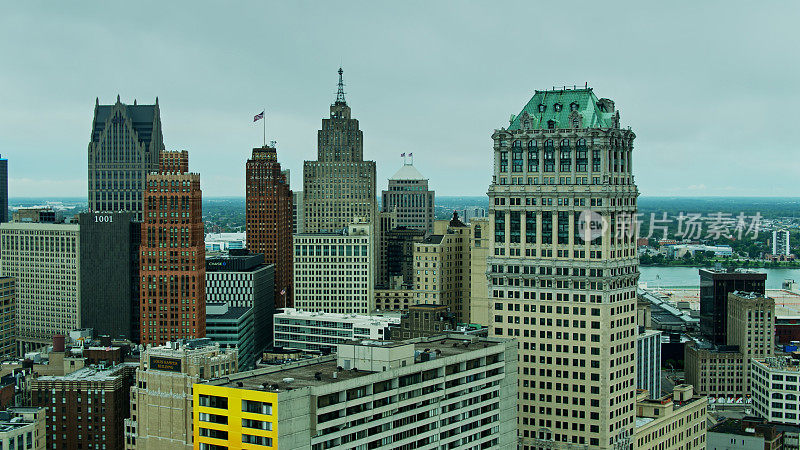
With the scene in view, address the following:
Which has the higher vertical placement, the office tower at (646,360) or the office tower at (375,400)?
the office tower at (375,400)

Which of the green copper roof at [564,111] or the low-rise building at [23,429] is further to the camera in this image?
the low-rise building at [23,429]

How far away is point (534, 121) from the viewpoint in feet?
433

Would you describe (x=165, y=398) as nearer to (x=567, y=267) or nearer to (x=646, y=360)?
(x=567, y=267)

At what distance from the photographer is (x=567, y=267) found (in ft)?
414

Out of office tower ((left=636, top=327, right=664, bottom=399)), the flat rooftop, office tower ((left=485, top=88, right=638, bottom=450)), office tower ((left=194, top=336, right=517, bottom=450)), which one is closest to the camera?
office tower ((left=194, top=336, right=517, bottom=450))

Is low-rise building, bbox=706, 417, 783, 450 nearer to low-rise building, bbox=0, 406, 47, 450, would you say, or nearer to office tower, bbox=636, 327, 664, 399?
office tower, bbox=636, 327, 664, 399

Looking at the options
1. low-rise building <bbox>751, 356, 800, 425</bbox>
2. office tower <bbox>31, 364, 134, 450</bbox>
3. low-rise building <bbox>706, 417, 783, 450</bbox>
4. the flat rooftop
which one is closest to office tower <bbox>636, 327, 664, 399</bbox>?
low-rise building <bbox>751, 356, 800, 425</bbox>

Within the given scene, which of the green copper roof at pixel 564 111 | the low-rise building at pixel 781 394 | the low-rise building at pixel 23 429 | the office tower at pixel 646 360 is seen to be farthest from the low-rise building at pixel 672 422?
the low-rise building at pixel 23 429

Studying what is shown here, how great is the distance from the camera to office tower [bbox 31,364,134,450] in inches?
6235

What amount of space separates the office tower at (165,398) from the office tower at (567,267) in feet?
155

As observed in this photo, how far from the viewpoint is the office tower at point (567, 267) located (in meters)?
124

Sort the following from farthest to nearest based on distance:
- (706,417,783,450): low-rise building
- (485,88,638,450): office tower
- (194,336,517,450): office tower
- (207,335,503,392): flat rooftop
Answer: (706,417,783,450): low-rise building → (485,88,638,450): office tower → (207,335,503,392): flat rooftop → (194,336,517,450): office tower

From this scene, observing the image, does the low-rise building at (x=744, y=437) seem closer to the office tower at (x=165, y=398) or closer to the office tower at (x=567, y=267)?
the office tower at (x=567, y=267)

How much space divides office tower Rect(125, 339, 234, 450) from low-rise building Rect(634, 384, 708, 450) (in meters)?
62.4
